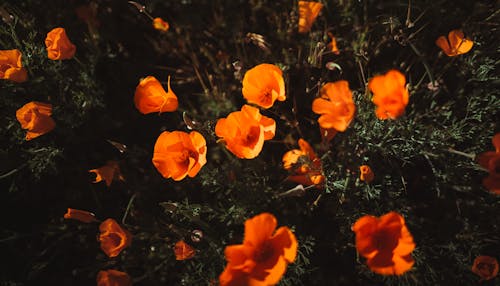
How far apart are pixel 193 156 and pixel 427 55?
57.1 inches

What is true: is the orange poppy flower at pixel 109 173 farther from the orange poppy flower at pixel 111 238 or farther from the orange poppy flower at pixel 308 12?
the orange poppy flower at pixel 308 12

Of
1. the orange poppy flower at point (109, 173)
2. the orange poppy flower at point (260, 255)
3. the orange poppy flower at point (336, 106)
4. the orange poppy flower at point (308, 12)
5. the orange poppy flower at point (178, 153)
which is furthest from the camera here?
the orange poppy flower at point (308, 12)

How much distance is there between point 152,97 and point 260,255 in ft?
2.88

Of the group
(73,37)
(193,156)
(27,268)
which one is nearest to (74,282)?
(27,268)

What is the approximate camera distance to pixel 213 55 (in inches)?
98.7

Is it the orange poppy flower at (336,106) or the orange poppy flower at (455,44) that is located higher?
the orange poppy flower at (455,44)

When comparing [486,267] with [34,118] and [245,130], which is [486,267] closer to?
[245,130]

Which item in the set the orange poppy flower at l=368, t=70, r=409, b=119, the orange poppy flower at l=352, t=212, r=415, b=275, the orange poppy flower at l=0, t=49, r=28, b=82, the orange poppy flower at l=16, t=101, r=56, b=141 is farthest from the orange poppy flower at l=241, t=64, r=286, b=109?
the orange poppy flower at l=0, t=49, r=28, b=82

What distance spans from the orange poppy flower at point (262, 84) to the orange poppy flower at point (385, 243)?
0.66 m

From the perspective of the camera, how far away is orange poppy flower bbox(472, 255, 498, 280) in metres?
1.80

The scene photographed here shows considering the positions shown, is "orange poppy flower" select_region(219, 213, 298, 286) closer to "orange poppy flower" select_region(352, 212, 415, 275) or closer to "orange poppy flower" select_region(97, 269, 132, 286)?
"orange poppy flower" select_region(352, 212, 415, 275)

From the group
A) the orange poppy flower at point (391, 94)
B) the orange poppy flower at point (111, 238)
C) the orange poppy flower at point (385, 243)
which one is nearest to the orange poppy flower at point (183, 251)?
the orange poppy flower at point (111, 238)

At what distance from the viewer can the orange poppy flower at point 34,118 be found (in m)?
1.90

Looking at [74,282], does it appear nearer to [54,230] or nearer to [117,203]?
[54,230]
